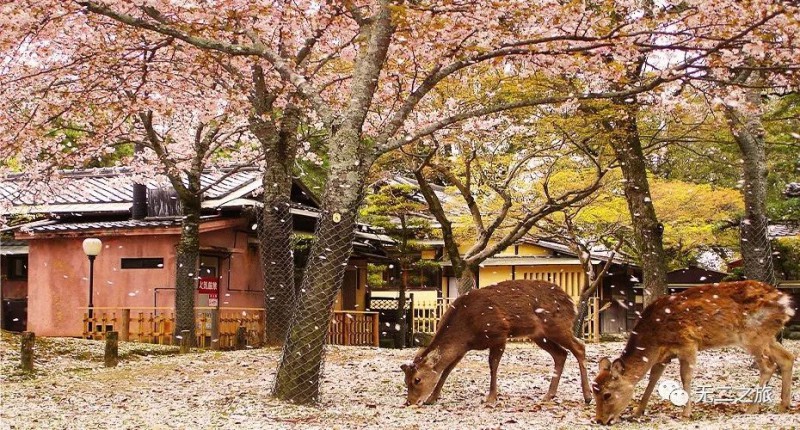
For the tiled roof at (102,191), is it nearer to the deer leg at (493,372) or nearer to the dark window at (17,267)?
the dark window at (17,267)

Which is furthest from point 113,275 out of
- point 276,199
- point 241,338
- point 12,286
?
point 276,199

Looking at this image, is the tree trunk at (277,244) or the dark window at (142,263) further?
the dark window at (142,263)

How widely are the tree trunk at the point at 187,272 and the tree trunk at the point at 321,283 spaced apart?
389 inches

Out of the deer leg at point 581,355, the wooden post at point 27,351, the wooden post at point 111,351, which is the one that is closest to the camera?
the deer leg at point 581,355

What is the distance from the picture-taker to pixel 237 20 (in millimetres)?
13047

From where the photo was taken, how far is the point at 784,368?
377 inches

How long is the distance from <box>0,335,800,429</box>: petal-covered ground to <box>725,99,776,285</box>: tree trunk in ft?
6.03

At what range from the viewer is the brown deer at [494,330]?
11.0 meters

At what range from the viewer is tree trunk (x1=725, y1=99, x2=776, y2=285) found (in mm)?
15242

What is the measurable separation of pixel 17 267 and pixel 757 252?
81.1 feet

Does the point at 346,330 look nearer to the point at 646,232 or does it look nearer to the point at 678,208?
the point at 646,232

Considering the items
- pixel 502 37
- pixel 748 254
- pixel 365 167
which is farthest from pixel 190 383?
pixel 748 254

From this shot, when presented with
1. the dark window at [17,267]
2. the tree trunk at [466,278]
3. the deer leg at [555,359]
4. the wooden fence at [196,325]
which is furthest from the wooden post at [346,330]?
the deer leg at [555,359]

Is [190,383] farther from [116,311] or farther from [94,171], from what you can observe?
[94,171]
